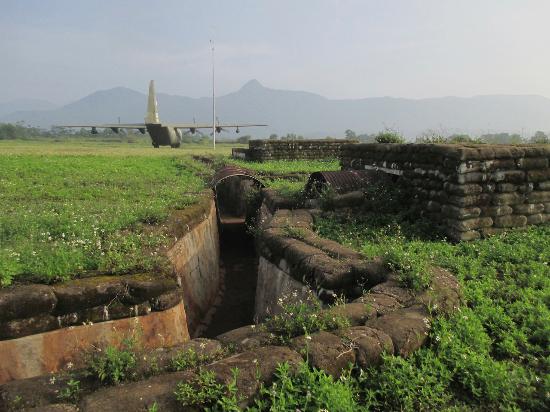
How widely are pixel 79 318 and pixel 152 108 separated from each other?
214 feet

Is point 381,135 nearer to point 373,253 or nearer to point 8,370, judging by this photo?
point 373,253

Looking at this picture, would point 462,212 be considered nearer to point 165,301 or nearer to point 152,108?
point 165,301

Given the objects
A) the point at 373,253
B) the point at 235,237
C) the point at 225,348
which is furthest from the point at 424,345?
the point at 235,237

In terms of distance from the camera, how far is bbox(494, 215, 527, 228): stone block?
7336mm

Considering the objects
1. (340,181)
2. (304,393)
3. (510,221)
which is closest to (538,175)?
(510,221)

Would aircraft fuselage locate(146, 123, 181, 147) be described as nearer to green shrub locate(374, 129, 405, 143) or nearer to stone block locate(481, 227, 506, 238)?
green shrub locate(374, 129, 405, 143)

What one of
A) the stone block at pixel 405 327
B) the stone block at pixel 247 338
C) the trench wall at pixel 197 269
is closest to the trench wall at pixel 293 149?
the trench wall at pixel 197 269

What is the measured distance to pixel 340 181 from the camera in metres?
9.68

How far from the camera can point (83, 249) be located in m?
5.86

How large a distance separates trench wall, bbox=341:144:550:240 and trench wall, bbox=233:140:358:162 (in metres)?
15.1

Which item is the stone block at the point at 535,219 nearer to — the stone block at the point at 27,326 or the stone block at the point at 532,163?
the stone block at the point at 532,163

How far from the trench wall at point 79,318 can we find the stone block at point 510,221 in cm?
566

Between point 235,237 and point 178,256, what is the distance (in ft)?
23.7

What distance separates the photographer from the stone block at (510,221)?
7.34 meters
